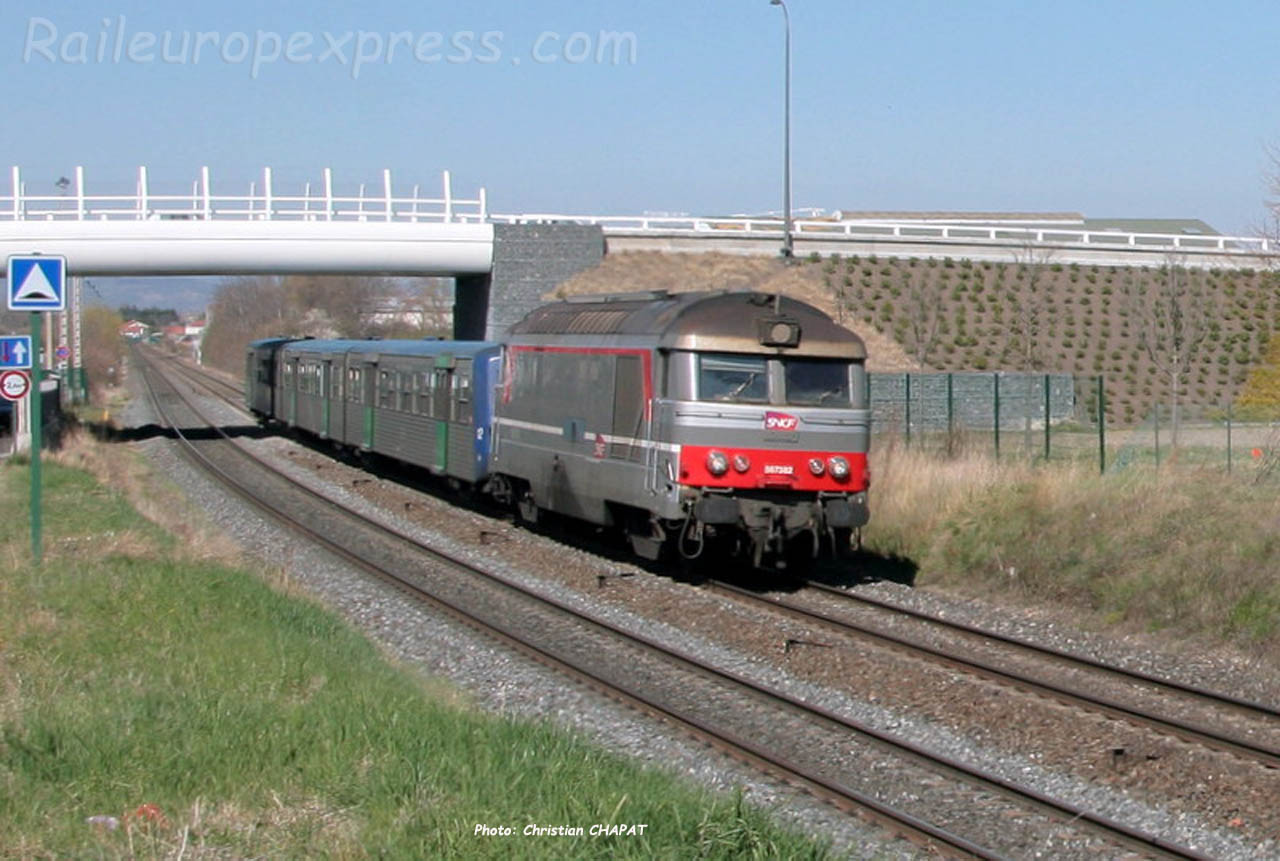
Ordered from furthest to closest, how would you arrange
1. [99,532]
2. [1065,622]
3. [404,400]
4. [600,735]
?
[404,400], [99,532], [1065,622], [600,735]

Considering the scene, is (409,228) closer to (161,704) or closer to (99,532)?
(99,532)

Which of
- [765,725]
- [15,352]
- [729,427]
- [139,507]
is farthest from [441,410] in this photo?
[765,725]

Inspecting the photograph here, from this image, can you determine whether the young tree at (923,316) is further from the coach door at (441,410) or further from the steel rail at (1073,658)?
the steel rail at (1073,658)

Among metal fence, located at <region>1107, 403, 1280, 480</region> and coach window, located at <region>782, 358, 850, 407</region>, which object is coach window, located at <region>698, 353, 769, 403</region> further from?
metal fence, located at <region>1107, 403, 1280, 480</region>

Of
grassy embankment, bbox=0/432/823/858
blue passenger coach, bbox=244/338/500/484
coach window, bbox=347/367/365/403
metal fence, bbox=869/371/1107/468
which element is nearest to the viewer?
grassy embankment, bbox=0/432/823/858

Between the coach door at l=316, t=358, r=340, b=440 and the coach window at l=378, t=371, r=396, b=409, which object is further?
the coach door at l=316, t=358, r=340, b=440

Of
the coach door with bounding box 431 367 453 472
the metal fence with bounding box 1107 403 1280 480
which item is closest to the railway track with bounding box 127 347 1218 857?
the coach door with bounding box 431 367 453 472

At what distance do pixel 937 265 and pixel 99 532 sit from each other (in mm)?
32723

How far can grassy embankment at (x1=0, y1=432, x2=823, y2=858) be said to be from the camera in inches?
246

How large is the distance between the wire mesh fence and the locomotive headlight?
17.5 feet

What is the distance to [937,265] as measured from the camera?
46.5 m

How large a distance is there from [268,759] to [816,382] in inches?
373

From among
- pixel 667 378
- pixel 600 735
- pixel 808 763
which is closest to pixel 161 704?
pixel 600 735

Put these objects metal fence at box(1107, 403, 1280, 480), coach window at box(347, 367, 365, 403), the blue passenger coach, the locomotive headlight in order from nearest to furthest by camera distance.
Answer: the locomotive headlight < metal fence at box(1107, 403, 1280, 480) < the blue passenger coach < coach window at box(347, 367, 365, 403)
